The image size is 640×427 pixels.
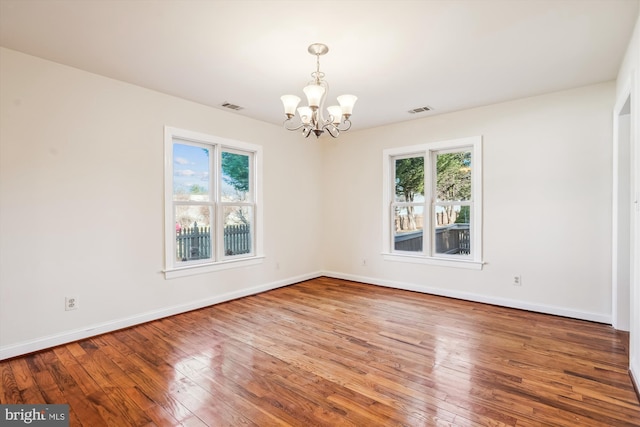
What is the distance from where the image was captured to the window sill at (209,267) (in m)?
3.95

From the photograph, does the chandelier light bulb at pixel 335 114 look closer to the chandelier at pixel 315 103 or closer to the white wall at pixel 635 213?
the chandelier at pixel 315 103

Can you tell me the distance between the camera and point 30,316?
291 cm

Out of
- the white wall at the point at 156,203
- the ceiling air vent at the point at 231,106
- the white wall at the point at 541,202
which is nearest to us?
the white wall at the point at 156,203

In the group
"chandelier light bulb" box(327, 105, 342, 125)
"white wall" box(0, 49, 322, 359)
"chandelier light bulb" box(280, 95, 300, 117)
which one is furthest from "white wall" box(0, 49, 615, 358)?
"chandelier light bulb" box(327, 105, 342, 125)

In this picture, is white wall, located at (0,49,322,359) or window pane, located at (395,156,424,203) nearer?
white wall, located at (0,49,322,359)

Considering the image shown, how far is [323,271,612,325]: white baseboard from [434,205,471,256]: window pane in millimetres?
590

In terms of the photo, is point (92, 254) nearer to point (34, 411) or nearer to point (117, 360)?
point (117, 360)

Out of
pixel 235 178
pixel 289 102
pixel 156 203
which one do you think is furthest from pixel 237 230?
pixel 289 102

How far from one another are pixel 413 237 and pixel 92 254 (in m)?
4.29

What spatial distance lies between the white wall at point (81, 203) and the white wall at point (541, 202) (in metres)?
3.39

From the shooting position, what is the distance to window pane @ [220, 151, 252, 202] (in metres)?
4.65

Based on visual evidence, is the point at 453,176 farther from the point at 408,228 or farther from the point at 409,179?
the point at 408,228
